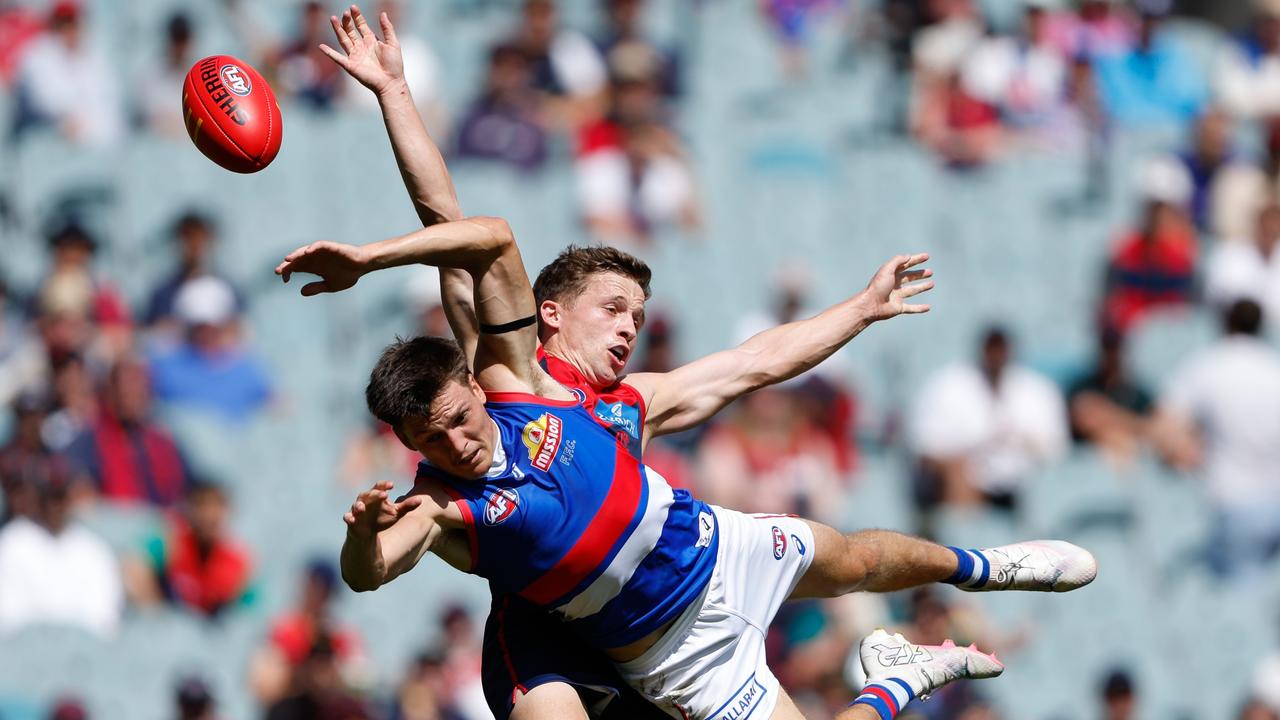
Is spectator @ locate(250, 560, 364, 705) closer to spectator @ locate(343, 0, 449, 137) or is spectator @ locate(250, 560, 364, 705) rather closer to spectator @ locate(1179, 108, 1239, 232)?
spectator @ locate(343, 0, 449, 137)

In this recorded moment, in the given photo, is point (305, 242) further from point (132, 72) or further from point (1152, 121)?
point (1152, 121)

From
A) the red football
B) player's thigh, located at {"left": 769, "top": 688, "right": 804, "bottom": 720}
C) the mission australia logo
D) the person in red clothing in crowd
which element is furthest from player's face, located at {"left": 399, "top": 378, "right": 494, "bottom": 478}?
the person in red clothing in crowd

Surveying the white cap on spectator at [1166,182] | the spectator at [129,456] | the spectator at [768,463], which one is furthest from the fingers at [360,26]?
the white cap on spectator at [1166,182]

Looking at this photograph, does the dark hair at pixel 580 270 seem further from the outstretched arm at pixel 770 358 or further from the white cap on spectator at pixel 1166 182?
the white cap on spectator at pixel 1166 182

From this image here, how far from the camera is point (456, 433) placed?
6164 millimetres

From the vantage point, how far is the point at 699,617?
695 centimetres

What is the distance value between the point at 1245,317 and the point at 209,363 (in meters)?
6.57

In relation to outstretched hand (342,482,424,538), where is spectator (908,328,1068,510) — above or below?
below

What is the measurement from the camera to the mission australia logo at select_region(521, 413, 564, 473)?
254 inches

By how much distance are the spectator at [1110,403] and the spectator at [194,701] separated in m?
6.05

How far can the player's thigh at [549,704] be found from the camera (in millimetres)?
6535

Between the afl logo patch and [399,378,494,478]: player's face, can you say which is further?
the afl logo patch

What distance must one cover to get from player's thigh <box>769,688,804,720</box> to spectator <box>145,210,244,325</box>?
5.87 meters

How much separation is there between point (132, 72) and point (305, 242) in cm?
167
